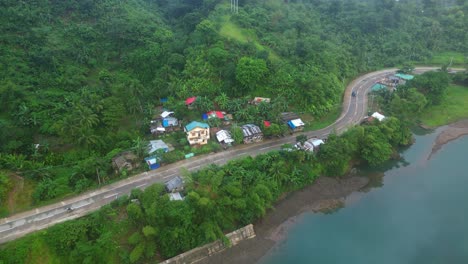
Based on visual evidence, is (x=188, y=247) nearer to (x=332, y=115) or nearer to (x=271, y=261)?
→ (x=271, y=261)

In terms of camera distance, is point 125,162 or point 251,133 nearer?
point 125,162

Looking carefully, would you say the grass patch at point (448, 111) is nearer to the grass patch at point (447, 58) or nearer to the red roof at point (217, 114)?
the grass patch at point (447, 58)

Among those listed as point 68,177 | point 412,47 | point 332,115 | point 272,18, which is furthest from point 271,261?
point 412,47

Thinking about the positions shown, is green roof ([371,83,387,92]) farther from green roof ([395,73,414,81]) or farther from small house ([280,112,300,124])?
small house ([280,112,300,124])

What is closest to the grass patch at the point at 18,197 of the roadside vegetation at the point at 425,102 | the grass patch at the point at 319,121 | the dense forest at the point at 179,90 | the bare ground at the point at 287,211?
the dense forest at the point at 179,90

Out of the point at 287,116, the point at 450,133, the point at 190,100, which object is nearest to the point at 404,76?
the point at 450,133

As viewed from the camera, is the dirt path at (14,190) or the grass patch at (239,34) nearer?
the dirt path at (14,190)

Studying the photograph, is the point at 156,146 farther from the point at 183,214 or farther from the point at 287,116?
the point at 287,116
